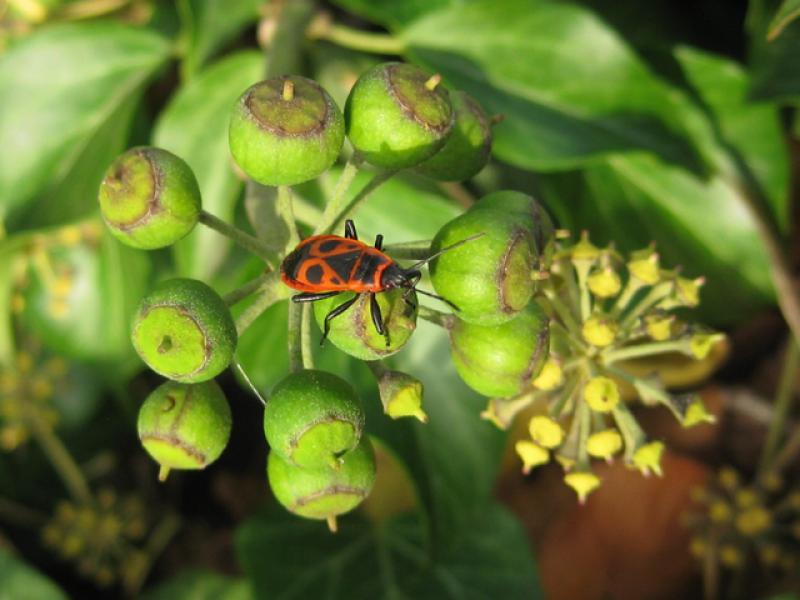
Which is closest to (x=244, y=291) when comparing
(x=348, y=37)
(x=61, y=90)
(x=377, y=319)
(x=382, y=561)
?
(x=377, y=319)

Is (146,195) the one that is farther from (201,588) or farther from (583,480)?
(201,588)

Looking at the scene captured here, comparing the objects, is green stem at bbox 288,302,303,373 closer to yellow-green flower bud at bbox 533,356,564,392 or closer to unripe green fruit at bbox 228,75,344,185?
unripe green fruit at bbox 228,75,344,185

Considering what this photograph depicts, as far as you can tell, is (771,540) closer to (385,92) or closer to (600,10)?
(600,10)

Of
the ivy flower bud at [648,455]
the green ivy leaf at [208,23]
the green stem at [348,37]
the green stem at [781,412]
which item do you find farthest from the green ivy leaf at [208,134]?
the green stem at [781,412]

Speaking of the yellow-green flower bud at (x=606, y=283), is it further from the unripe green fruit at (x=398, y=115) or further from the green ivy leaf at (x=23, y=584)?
the green ivy leaf at (x=23, y=584)

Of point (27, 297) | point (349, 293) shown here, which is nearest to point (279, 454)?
point (349, 293)
